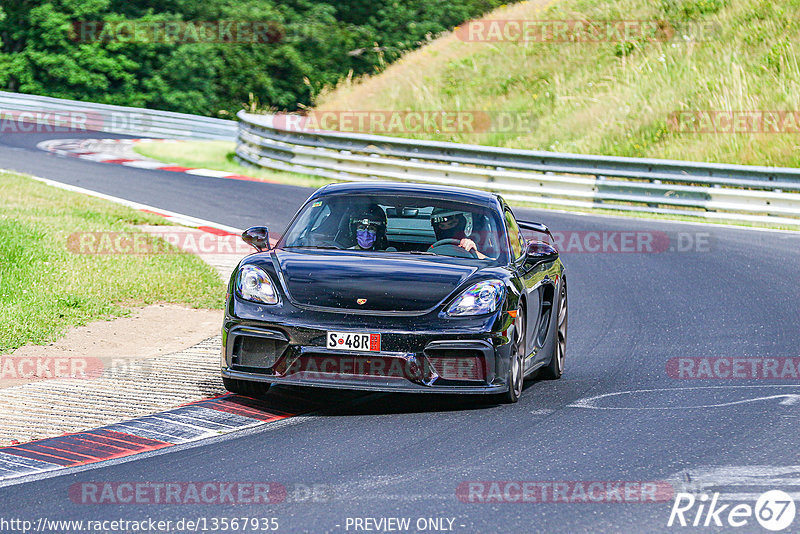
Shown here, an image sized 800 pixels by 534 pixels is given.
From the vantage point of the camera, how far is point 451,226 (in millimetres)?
8625

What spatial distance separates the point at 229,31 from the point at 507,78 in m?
21.9

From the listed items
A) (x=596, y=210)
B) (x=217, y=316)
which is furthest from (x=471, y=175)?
(x=217, y=316)

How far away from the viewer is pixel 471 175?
24.0 metres

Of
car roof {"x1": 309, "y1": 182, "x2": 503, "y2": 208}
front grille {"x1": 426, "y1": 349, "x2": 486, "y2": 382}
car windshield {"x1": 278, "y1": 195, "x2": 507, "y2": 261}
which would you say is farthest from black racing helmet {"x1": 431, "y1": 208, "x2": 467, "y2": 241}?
front grille {"x1": 426, "y1": 349, "x2": 486, "y2": 382}

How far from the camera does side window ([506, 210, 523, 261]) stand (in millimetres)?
8695

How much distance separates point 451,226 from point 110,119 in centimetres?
3155

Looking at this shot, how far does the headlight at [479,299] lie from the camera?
24.5ft

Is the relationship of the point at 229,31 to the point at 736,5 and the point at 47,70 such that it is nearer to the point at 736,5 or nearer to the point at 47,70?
the point at 47,70

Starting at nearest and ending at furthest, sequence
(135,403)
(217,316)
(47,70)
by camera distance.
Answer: (135,403)
(217,316)
(47,70)

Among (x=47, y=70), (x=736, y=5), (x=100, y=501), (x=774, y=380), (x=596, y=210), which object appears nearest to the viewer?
(x=100, y=501)

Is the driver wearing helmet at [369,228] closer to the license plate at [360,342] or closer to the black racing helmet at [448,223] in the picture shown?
the black racing helmet at [448,223]

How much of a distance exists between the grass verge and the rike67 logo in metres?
5.72

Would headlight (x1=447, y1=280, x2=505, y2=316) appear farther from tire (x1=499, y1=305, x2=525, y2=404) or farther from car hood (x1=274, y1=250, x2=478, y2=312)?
tire (x1=499, y1=305, x2=525, y2=404)

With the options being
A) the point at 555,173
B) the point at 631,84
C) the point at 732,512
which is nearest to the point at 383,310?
the point at 732,512
